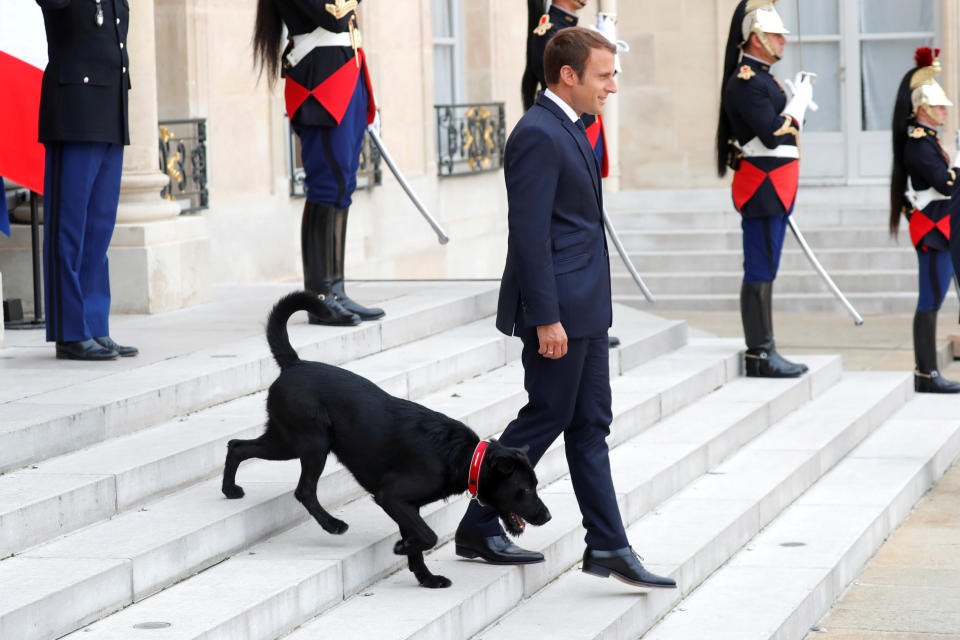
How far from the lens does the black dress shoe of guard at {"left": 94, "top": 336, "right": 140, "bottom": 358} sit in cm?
634

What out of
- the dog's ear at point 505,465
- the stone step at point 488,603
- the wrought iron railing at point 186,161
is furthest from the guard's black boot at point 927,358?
the dog's ear at point 505,465

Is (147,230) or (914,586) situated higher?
(147,230)

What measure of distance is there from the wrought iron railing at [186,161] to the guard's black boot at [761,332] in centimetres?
343

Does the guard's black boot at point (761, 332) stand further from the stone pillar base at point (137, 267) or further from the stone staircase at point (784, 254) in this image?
the stone staircase at point (784, 254)

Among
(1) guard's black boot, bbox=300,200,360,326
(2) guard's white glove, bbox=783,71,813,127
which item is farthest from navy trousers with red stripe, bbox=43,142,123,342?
(2) guard's white glove, bbox=783,71,813,127

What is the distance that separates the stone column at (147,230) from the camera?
7.78 m

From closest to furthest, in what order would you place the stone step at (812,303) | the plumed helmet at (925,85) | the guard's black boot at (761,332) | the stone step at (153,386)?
the stone step at (153,386), the guard's black boot at (761,332), the plumed helmet at (925,85), the stone step at (812,303)

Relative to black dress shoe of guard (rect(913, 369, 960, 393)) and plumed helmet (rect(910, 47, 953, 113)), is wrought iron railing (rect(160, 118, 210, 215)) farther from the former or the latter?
black dress shoe of guard (rect(913, 369, 960, 393))

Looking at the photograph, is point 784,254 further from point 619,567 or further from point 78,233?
point 619,567

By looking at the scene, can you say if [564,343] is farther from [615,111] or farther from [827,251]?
[615,111]

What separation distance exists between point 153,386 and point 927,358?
5.30 metres

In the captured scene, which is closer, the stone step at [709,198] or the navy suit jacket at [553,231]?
the navy suit jacket at [553,231]

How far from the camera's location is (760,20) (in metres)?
8.11

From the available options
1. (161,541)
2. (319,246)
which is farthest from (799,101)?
(161,541)
